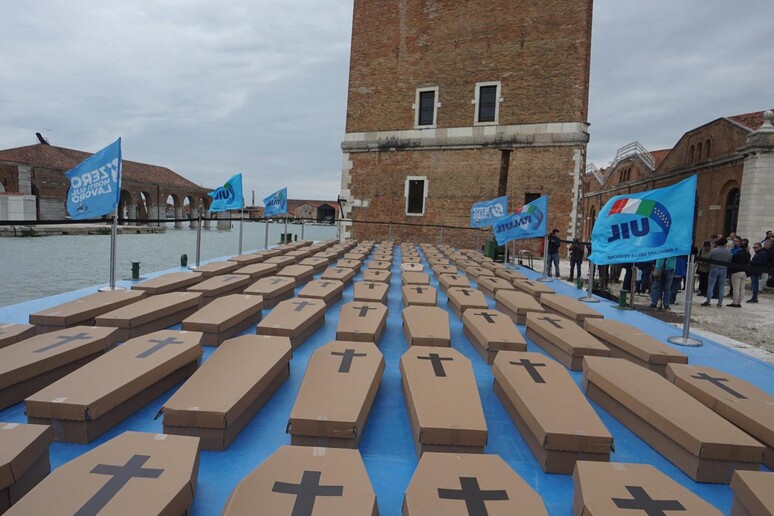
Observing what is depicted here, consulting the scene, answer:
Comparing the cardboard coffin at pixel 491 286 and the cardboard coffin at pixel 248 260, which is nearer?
the cardboard coffin at pixel 491 286

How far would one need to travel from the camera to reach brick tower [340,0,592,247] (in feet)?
→ 56.9

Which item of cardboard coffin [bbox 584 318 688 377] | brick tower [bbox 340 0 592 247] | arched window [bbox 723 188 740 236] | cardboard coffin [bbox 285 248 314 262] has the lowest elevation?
cardboard coffin [bbox 584 318 688 377]

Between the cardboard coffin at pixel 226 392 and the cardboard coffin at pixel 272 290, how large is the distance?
1993mm

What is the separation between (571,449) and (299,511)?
1.39 meters

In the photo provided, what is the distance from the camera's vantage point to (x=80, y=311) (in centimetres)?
359

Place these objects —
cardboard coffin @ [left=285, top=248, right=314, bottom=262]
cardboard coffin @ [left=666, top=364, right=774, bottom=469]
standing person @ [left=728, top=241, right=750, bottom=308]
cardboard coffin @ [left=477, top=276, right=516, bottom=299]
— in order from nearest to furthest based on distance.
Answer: cardboard coffin @ [left=666, top=364, right=774, bottom=469]
cardboard coffin @ [left=477, top=276, right=516, bottom=299]
cardboard coffin @ [left=285, top=248, right=314, bottom=262]
standing person @ [left=728, top=241, right=750, bottom=308]

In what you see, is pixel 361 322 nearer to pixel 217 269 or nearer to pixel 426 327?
pixel 426 327

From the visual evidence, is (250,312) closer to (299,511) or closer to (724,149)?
(299,511)

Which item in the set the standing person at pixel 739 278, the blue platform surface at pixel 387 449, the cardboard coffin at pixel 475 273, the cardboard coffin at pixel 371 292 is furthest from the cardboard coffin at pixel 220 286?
the standing person at pixel 739 278

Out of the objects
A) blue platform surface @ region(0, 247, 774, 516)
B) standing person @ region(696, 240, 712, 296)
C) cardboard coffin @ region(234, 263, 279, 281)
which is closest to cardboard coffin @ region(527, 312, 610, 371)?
blue platform surface @ region(0, 247, 774, 516)

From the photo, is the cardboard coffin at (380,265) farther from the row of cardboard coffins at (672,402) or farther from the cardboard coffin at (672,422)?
the cardboard coffin at (672,422)

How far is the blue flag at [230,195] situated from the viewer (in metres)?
9.49

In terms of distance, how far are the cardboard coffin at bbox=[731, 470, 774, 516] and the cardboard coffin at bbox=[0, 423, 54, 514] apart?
9.32 feet

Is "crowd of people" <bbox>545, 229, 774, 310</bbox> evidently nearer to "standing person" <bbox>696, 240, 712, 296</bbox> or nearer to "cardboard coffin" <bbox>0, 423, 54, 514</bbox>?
"standing person" <bbox>696, 240, 712, 296</bbox>
